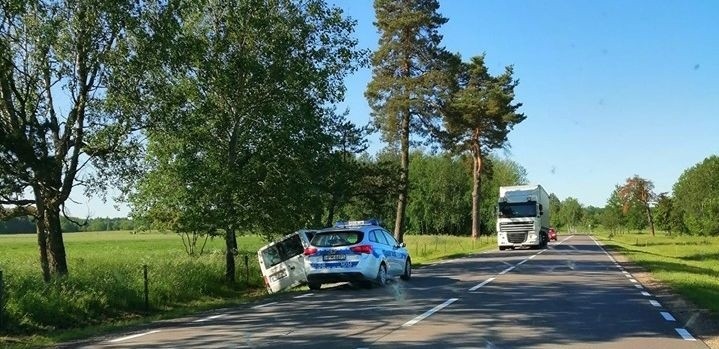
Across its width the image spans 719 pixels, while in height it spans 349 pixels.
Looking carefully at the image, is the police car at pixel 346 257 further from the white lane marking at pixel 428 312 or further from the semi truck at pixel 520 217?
the semi truck at pixel 520 217

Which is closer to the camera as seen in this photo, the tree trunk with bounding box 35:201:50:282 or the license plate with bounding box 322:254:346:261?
the tree trunk with bounding box 35:201:50:282

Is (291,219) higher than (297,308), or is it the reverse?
(291,219)

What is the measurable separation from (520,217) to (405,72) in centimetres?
1153

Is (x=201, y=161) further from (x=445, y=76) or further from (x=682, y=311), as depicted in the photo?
(x=445, y=76)

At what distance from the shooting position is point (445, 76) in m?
40.5

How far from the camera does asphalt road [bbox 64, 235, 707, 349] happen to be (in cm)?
988

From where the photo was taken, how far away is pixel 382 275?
19141mm

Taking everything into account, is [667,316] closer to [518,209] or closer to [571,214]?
Answer: [518,209]

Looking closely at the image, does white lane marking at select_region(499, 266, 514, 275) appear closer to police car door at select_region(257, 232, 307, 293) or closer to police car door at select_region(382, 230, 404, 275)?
police car door at select_region(382, 230, 404, 275)

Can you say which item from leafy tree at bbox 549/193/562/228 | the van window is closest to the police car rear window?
the van window

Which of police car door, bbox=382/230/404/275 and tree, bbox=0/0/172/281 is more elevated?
tree, bbox=0/0/172/281

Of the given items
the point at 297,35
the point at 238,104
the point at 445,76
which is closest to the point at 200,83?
the point at 238,104

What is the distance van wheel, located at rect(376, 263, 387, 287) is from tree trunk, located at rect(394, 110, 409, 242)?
18.7 meters

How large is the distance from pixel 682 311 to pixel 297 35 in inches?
547
